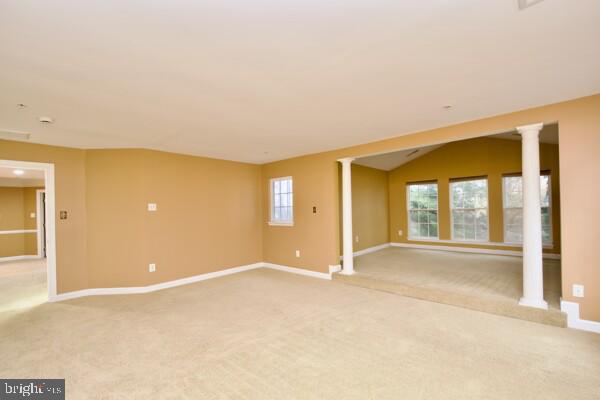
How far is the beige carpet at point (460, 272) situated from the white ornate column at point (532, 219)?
224mm

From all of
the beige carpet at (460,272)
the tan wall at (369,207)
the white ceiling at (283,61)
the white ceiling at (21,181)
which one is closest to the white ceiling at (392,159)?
the tan wall at (369,207)

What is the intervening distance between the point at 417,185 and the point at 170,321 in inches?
269

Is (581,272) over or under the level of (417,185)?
under

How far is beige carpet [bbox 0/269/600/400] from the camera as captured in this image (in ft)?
6.75

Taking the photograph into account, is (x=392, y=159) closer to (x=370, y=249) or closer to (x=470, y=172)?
(x=470, y=172)

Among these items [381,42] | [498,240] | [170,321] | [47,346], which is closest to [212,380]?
[170,321]

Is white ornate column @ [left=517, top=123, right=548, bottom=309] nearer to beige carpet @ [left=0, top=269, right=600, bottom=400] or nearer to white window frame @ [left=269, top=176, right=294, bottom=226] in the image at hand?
beige carpet @ [left=0, top=269, right=600, bottom=400]

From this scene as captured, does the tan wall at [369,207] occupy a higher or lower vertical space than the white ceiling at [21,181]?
lower

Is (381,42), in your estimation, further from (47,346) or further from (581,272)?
(47,346)

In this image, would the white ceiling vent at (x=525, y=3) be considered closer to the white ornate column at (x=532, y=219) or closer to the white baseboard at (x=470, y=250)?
the white ornate column at (x=532, y=219)

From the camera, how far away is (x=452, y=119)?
3.49 metres

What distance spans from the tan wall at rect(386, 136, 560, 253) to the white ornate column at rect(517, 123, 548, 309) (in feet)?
11.4

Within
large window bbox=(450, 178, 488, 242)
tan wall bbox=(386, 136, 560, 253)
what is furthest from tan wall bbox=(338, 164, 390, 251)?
large window bbox=(450, 178, 488, 242)

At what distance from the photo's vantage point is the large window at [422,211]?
24.4 ft
